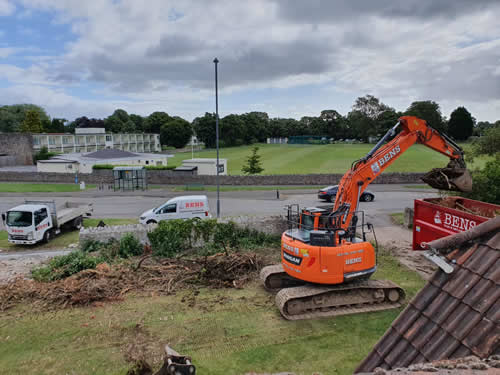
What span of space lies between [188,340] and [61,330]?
143 inches

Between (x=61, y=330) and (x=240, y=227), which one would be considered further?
(x=240, y=227)

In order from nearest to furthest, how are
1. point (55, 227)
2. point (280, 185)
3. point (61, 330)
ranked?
1. point (61, 330)
2. point (55, 227)
3. point (280, 185)

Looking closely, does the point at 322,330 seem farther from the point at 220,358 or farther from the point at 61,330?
the point at 61,330

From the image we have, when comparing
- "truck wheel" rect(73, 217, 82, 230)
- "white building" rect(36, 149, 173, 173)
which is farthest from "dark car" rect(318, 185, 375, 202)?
"white building" rect(36, 149, 173, 173)

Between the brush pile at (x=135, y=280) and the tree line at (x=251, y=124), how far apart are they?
82459 millimetres

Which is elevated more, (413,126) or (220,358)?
(413,126)

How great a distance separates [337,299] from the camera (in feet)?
36.0

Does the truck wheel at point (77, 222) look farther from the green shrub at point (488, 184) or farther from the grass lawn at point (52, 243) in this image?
the green shrub at point (488, 184)

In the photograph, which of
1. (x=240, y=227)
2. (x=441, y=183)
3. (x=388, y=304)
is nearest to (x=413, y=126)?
(x=441, y=183)

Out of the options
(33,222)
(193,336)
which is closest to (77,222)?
(33,222)

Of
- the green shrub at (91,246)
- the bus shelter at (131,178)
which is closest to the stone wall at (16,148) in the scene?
the bus shelter at (131,178)

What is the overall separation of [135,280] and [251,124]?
345ft

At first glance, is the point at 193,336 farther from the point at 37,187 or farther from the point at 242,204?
the point at 37,187

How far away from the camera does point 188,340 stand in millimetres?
9578
